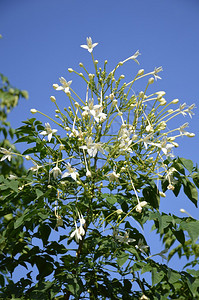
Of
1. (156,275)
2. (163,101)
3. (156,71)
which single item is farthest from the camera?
(156,71)

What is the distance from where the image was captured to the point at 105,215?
183cm

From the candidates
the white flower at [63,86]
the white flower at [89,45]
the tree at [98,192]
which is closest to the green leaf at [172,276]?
the tree at [98,192]

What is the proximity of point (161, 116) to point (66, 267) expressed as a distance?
3.29 ft

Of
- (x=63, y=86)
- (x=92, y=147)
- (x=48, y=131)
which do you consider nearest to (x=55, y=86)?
(x=63, y=86)

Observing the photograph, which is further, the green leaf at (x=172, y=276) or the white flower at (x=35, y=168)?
the white flower at (x=35, y=168)

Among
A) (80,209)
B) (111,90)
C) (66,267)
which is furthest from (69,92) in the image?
(66,267)

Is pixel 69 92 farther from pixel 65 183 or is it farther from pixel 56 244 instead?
pixel 56 244

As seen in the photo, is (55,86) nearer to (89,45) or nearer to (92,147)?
(89,45)

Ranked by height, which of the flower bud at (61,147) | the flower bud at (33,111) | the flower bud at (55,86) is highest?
the flower bud at (55,86)

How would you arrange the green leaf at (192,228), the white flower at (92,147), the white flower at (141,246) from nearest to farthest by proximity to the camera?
the green leaf at (192,228), the white flower at (92,147), the white flower at (141,246)

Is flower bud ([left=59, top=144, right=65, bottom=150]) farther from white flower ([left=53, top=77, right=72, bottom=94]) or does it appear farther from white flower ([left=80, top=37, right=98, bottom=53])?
white flower ([left=80, top=37, right=98, bottom=53])

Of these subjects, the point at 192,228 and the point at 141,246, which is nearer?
the point at 192,228

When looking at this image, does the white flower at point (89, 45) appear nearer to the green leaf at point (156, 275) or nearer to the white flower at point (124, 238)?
the white flower at point (124, 238)

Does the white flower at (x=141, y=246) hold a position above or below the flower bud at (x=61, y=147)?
below
